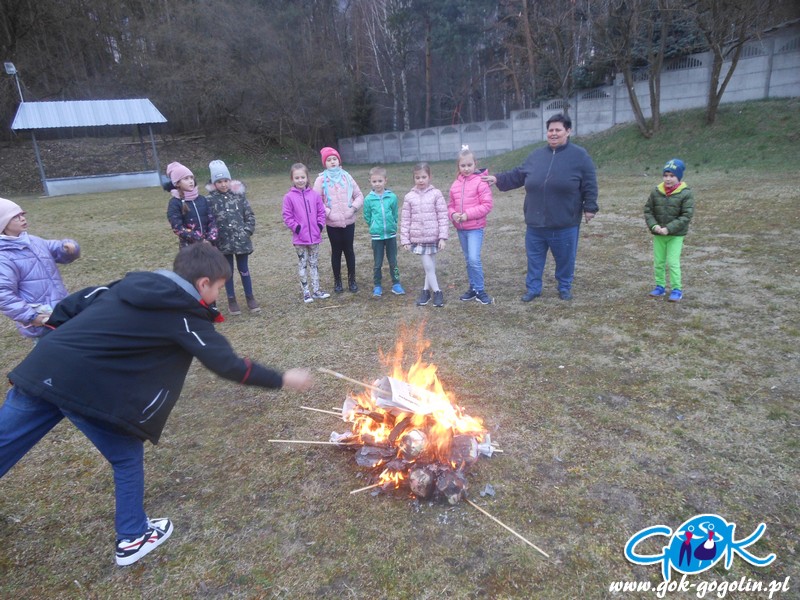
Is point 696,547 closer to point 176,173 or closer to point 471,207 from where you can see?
point 471,207

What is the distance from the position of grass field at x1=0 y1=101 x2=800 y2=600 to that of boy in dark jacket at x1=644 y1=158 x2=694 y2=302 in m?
0.41

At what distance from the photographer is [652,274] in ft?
22.0

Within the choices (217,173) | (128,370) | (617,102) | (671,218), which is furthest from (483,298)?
(617,102)

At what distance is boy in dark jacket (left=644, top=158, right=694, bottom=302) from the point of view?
547cm

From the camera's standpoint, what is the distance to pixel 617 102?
22.7 meters

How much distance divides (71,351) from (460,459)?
213 centimetres

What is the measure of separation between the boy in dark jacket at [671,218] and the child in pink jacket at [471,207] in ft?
6.05

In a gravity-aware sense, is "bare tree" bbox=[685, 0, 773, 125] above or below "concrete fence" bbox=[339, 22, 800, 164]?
above

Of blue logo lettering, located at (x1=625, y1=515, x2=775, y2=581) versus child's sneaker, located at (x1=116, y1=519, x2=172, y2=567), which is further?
child's sneaker, located at (x1=116, y1=519, x2=172, y2=567)

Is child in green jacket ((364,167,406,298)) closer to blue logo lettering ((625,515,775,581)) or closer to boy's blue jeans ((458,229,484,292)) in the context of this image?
boy's blue jeans ((458,229,484,292))

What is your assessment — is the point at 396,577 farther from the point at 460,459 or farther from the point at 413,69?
the point at 413,69

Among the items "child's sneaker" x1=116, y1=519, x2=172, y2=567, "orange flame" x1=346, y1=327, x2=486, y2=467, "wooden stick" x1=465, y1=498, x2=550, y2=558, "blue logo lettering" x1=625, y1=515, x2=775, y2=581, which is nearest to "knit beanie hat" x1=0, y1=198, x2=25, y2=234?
"child's sneaker" x1=116, y1=519, x2=172, y2=567

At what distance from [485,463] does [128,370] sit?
2097 mm

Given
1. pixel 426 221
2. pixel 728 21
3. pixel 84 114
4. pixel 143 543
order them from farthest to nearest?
pixel 84 114
pixel 728 21
pixel 426 221
pixel 143 543
